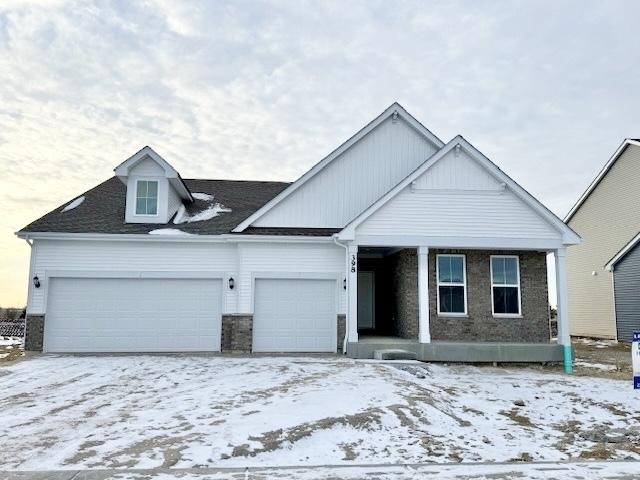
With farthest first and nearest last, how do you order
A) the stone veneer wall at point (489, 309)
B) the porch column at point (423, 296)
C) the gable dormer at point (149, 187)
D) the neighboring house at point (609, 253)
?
the neighboring house at point (609, 253)
the gable dormer at point (149, 187)
the stone veneer wall at point (489, 309)
the porch column at point (423, 296)

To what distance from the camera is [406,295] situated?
48.7 feet

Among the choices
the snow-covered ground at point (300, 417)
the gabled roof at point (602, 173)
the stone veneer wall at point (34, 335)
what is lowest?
the snow-covered ground at point (300, 417)

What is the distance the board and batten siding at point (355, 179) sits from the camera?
15922mm

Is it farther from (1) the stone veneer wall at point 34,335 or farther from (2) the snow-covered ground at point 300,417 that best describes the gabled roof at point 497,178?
(1) the stone veneer wall at point 34,335

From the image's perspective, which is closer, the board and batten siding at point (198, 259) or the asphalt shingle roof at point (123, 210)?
the board and batten siding at point (198, 259)

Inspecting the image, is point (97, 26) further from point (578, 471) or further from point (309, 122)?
point (578, 471)

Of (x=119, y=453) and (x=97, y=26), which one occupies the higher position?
(x=97, y=26)

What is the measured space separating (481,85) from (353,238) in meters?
8.71

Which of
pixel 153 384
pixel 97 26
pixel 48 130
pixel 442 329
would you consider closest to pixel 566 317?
pixel 442 329

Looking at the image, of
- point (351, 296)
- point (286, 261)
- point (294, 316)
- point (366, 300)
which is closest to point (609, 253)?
point (366, 300)

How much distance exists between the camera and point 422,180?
14.0 m

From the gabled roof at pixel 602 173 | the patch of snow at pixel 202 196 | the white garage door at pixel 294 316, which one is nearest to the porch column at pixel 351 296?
the white garage door at pixel 294 316

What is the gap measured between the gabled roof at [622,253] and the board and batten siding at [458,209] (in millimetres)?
10683

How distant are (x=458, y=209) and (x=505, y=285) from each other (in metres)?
2.76
